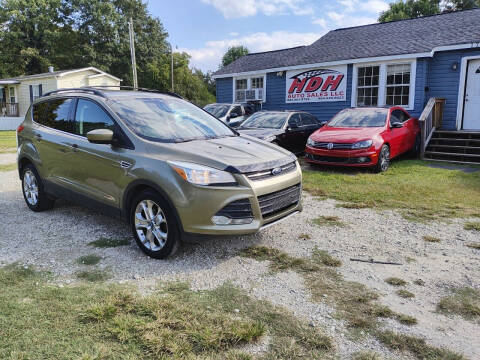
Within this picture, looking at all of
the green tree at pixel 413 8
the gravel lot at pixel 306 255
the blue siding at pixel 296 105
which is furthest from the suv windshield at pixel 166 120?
the green tree at pixel 413 8

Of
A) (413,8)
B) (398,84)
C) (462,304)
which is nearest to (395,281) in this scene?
(462,304)

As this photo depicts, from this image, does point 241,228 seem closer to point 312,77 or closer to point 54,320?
point 54,320

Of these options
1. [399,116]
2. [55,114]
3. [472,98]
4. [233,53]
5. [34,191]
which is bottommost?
[34,191]

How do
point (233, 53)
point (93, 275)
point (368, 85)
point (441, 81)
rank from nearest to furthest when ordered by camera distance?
point (93, 275) < point (441, 81) < point (368, 85) < point (233, 53)

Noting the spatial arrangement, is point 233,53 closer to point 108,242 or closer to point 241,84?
point 241,84

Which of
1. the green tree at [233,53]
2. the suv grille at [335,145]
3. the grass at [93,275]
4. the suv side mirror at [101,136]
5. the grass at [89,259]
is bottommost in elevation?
the grass at [93,275]

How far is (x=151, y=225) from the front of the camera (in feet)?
12.9

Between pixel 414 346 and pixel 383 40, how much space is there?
14203 mm

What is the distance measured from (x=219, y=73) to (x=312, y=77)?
5.69m

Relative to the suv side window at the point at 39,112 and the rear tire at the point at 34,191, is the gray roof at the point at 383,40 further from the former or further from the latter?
the rear tire at the point at 34,191

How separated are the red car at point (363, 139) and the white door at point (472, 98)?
2.80 metres

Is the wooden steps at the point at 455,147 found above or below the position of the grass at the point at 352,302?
above

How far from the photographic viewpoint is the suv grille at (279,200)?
3801 millimetres

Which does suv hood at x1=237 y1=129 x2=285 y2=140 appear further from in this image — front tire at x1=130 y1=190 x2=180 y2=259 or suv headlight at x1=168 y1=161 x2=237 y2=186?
suv headlight at x1=168 y1=161 x2=237 y2=186
